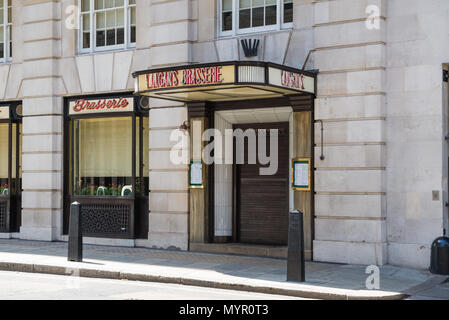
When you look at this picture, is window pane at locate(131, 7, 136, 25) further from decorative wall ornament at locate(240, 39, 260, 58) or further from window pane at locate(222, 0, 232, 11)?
decorative wall ornament at locate(240, 39, 260, 58)

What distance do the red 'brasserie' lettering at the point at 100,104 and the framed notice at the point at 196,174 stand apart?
2.43 meters

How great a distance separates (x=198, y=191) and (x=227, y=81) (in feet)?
11.4

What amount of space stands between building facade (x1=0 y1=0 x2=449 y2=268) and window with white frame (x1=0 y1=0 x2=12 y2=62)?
34mm

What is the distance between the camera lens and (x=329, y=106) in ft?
41.4

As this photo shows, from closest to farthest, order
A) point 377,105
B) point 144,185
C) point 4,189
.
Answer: point 377,105 → point 144,185 → point 4,189

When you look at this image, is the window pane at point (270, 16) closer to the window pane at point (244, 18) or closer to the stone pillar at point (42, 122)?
the window pane at point (244, 18)

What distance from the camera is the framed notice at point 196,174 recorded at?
14.1 meters

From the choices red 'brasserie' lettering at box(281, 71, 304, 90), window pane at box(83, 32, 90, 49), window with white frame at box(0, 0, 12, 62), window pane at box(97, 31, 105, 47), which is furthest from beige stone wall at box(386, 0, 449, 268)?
window with white frame at box(0, 0, 12, 62)

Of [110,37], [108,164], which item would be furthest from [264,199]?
[110,37]

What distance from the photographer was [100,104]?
51.5ft

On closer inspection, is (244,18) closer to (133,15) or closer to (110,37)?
(133,15)
